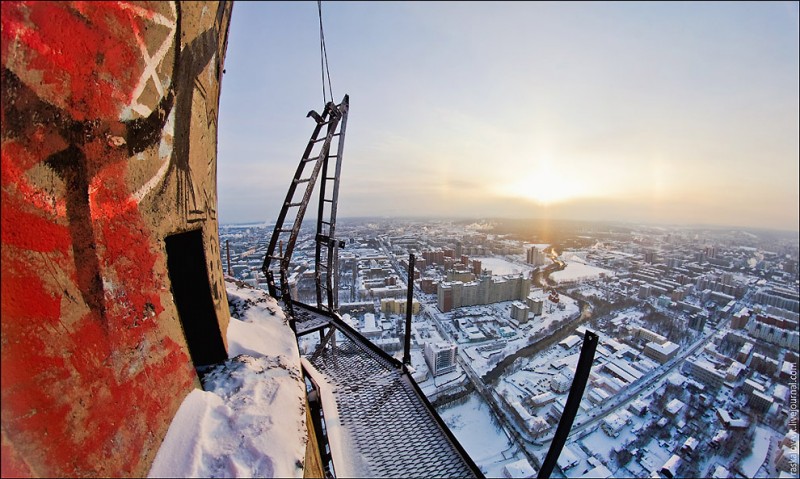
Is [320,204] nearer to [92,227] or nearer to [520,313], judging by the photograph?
[92,227]

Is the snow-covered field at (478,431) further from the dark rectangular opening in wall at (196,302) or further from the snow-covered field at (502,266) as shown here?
the snow-covered field at (502,266)

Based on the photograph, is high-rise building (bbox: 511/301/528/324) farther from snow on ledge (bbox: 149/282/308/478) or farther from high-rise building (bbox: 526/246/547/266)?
snow on ledge (bbox: 149/282/308/478)

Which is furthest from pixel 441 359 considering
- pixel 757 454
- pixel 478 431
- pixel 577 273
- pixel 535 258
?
pixel 535 258

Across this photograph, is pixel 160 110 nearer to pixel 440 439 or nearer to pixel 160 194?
pixel 160 194

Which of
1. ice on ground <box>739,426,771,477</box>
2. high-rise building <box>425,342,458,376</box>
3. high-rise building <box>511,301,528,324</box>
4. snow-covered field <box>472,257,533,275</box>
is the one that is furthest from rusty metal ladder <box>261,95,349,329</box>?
snow-covered field <box>472,257,533,275</box>

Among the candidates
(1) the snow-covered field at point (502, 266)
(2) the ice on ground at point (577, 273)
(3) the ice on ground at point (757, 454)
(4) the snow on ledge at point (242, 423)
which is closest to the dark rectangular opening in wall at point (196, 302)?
A: (4) the snow on ledge at point (242, 423)

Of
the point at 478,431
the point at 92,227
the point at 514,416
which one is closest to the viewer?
the point at 92,227

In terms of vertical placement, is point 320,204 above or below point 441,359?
above
